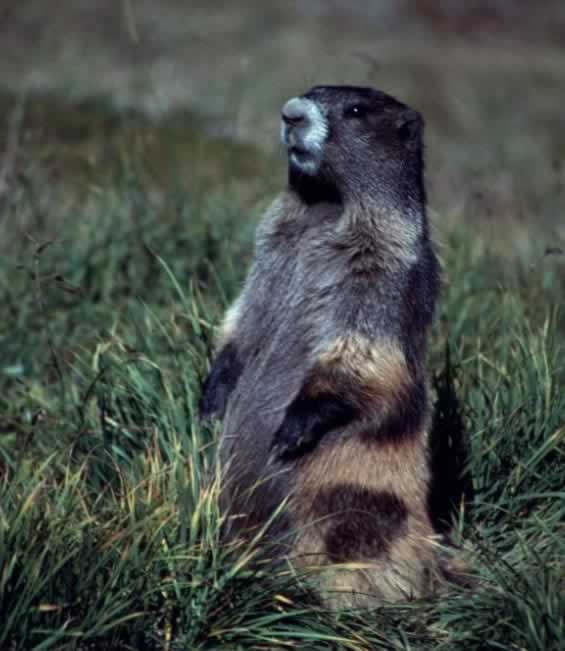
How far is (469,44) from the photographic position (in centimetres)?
2053

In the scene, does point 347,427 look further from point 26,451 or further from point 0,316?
point 0,316

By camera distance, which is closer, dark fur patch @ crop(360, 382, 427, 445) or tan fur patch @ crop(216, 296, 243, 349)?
dark fur patch @ crop(360, 382, 427, 445)

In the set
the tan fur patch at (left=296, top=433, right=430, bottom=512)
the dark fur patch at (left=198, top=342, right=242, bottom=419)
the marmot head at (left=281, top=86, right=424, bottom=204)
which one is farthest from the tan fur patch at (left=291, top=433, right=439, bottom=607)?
the marmot head at (left=281, top=86, right=424, bottom=204)

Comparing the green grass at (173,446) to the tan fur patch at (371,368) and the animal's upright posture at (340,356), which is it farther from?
the tan fur patch at (371,368)

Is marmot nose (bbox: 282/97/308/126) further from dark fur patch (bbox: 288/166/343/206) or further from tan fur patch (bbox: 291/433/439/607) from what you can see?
tan fur patch (bbox: 291/433/439/607)

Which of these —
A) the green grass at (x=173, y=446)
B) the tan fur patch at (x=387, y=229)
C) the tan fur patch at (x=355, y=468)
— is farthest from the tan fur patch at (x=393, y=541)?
the tan fur patch at (x=387, y=229)

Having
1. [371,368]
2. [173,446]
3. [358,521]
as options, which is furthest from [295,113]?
[358,521]

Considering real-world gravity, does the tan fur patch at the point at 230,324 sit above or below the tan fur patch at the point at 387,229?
below

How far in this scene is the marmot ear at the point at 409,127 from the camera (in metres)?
4.57

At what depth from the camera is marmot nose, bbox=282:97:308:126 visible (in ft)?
14.2

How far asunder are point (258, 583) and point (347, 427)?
65 centimetres

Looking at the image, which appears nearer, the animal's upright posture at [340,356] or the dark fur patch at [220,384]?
the animal's upright posture at [340,356]

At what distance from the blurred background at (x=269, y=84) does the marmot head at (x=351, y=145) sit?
916 millimetres

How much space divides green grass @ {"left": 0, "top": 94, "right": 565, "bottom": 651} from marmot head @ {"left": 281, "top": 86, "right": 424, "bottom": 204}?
54 centimetres
